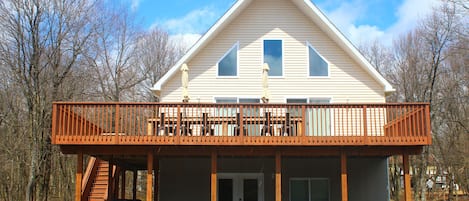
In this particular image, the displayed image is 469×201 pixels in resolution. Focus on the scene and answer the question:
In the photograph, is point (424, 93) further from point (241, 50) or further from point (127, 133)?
point (127, 133)

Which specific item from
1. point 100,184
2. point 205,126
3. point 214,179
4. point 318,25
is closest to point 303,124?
point 205,126

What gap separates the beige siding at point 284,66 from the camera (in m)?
19.6

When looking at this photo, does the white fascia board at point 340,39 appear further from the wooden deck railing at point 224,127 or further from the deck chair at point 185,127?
the deck chair at point 185,127

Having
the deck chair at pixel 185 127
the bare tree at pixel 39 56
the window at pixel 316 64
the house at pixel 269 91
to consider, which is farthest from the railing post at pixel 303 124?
the bare tree at pixel 39 56

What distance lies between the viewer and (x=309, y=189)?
19.4 metres

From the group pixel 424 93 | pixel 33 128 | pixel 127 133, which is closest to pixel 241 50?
pixel 127 133

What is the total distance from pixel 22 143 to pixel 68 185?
5264 mm

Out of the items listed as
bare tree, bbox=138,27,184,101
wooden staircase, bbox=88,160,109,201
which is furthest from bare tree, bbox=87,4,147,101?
wooden staircase, bbox=88,160,109,201

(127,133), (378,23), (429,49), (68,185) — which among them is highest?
(378,23)

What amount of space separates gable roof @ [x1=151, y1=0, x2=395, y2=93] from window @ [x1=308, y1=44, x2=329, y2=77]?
2.74ft

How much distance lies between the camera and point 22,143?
95.8ft

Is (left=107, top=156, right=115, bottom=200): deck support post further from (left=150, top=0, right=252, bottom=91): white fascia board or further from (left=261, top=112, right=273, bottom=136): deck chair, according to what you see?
(left=261, top=112, right=273, bottom=136): deck chair

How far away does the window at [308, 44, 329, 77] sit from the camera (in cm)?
1986

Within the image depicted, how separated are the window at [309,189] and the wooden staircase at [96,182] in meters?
6.56
